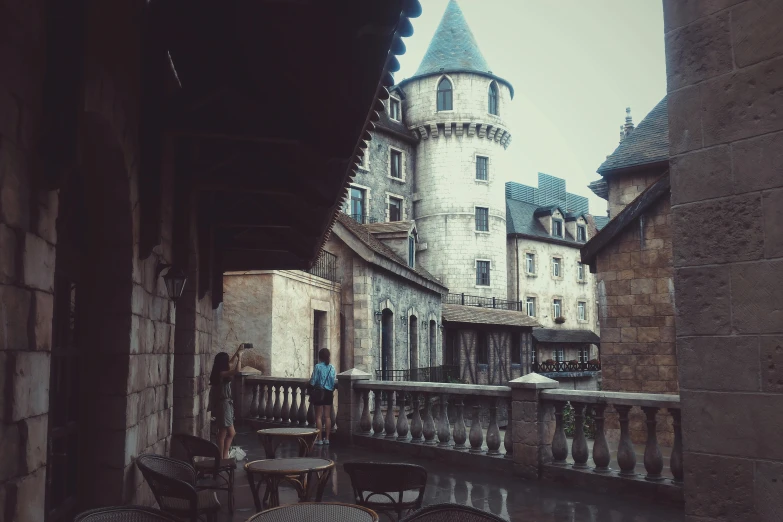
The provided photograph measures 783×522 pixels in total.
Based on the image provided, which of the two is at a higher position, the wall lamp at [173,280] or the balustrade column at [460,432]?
the wall lamp at [173,280]

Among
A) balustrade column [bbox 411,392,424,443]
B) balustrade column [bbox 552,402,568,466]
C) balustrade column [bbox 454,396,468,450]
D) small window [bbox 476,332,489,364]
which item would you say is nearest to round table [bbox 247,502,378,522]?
→ balustrade column [bbox 552,402,568,466]

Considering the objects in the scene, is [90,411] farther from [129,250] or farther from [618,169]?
[618,169]

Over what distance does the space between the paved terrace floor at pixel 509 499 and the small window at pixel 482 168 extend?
104 ft

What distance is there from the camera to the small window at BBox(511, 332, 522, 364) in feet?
126

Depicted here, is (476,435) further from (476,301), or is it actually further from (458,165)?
(458,165)

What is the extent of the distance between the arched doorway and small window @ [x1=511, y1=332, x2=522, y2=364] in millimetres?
15597

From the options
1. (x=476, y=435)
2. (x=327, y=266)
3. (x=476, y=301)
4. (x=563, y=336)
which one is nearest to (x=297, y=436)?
(x=476, y=435)

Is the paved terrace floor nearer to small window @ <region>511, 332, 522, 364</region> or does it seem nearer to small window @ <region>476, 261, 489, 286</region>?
small window @ <region>476, 261, 489, 286</region>

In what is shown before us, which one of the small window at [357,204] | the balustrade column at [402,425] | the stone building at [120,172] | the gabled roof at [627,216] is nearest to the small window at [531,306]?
the small window at [357,204]

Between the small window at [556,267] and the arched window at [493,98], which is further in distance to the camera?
the small window at [556,267]

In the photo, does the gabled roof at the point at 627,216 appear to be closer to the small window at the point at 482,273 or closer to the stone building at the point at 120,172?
the stone building at the point at 120,172

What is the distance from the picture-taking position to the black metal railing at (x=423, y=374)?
23975mm

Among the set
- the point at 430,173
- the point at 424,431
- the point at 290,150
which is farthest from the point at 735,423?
the point at 430,173

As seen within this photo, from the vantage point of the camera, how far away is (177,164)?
6.64 meters
